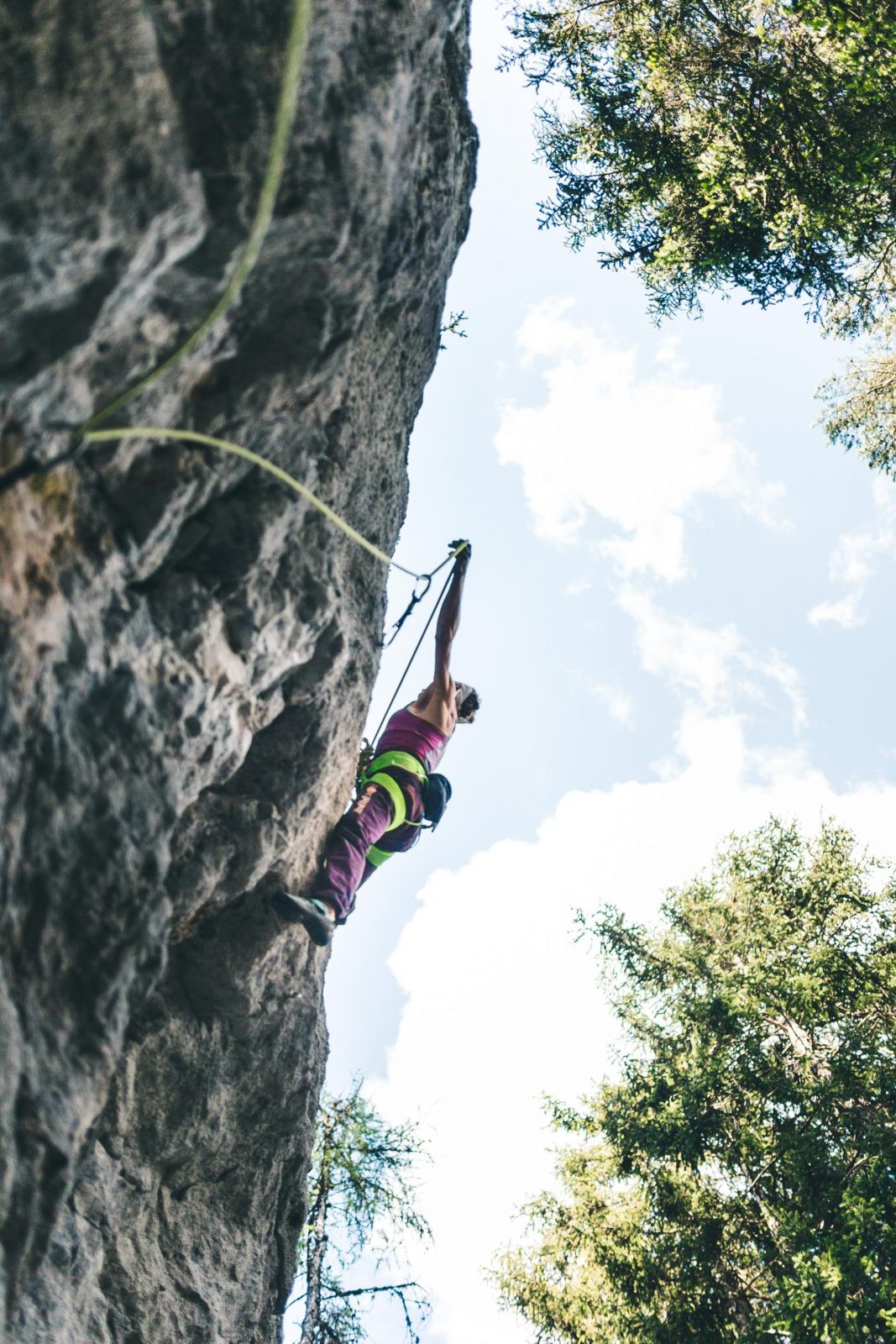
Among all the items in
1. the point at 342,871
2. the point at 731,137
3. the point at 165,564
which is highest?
the point at 731,137

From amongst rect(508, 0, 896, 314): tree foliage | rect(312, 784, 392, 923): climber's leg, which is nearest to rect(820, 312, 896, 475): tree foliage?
rect(508, 0, 896, 314): tree foliage

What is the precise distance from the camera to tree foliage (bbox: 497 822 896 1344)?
8.27m

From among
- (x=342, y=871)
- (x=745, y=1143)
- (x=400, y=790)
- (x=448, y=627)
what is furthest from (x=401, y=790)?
(x=745, y=1143)

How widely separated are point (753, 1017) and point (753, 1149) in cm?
133

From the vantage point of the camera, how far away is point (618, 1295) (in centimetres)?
978

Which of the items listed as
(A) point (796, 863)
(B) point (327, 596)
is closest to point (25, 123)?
(B) point (327, 596)

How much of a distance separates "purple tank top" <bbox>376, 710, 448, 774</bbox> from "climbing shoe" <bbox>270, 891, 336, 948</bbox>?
135 cm

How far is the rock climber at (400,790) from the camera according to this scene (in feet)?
17.3

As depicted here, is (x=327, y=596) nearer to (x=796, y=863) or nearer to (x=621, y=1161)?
(x=621, y=1161)

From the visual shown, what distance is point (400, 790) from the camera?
19.1ft

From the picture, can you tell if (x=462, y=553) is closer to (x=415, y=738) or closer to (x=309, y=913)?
(x=415, y=738)

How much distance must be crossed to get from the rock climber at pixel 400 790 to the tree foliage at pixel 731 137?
5127 mm

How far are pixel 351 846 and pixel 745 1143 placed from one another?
6.80m

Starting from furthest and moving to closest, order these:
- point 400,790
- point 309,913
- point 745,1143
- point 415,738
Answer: point 745,1143
point 415,738
point 400,790
point 309,913
